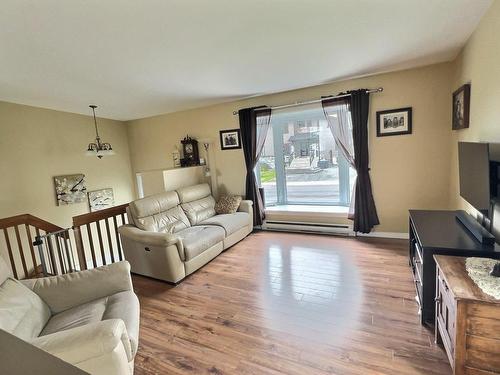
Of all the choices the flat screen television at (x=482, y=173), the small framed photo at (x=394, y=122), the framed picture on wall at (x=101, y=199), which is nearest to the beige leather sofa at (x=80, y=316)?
the flat screen television at (x=482, y=173)

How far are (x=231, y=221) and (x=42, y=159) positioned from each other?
10.7 ft

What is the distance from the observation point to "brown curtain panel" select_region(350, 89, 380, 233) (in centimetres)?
356

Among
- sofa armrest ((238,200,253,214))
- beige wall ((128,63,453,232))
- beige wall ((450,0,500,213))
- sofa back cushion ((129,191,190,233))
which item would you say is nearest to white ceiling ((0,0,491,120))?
beige wall ((450,0,500,213))

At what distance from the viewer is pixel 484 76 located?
7.06ft

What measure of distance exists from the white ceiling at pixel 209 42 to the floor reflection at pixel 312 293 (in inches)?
92.4

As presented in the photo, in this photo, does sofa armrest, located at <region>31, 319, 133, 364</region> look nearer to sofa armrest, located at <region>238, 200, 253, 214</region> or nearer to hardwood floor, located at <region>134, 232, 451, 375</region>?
hardwood floor, located at <region>134, 232, 451, 375</region>

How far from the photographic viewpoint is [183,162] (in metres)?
5.05

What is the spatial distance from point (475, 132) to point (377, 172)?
1.36 m

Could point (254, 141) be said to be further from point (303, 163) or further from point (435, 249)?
point (435, 249)

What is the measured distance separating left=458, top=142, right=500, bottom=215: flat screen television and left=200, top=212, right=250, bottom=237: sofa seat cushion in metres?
2.72

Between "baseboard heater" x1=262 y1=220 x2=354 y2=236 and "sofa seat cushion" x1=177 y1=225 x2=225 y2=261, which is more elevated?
"sofa seat cushion" x1=177 y1=225 x2=225 y2=261

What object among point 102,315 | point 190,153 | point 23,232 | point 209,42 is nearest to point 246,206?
point 190,153

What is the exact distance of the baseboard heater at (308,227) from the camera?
13.0 ft

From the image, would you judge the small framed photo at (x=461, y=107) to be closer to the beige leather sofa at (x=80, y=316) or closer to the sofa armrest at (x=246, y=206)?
the sofa armrest at (x=246, y=206)
